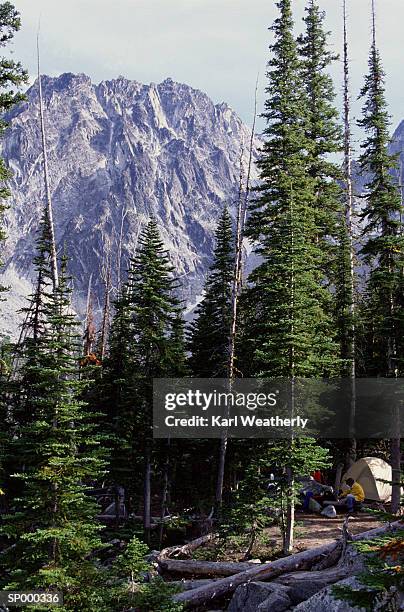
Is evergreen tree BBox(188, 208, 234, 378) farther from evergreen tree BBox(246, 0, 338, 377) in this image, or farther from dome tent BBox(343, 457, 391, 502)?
dome tent BBox(343, 457, 391, 502)

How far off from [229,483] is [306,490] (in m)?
5.09

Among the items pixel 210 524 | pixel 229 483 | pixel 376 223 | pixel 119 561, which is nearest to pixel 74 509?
pixel 119 561

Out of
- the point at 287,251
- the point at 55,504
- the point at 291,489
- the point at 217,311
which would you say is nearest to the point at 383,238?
the point at 287,251

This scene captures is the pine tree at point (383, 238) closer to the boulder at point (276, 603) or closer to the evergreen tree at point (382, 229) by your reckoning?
the evergreen tree at point (382, 229)

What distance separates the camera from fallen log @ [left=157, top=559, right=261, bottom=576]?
1523 centimetres

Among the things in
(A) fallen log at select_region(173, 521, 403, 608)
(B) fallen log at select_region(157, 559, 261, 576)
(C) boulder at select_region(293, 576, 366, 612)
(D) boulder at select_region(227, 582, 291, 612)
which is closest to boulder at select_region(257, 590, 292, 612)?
(D) boulder at select_region(227, 582, 291, 612)

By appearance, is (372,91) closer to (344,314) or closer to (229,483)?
(344,314)

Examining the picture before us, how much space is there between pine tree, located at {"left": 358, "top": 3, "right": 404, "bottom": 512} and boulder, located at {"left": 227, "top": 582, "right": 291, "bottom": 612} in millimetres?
9712

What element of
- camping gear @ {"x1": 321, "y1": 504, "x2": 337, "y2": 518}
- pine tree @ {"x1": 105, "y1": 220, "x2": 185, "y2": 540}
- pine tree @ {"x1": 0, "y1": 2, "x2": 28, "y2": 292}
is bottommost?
camping gear @ {"x1": 321, "y1": 504, "x2": 337, "y2": 518}

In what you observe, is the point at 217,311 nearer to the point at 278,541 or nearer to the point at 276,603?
the point at 278,541

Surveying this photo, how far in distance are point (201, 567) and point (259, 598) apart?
16.5 feet

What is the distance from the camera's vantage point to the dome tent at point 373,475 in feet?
73.7

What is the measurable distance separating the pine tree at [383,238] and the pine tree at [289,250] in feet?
7.38

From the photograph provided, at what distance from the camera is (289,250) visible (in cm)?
1933
